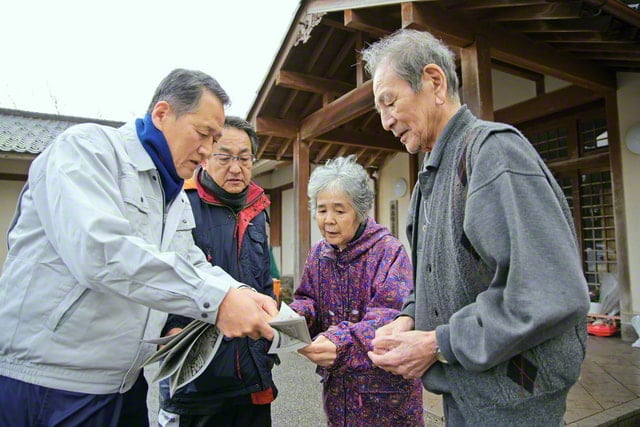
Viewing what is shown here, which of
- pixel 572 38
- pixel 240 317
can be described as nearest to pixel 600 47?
pixel 572 38

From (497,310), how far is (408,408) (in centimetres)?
114

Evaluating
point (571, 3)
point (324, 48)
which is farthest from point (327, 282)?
point (324, 48)

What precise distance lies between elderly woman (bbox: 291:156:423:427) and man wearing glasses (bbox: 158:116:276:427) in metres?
0.31

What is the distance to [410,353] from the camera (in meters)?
1.25

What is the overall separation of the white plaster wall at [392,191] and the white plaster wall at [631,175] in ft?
12.2

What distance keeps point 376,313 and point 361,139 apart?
20.1ft

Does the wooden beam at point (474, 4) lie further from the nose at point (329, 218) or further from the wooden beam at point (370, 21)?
the nose at point (329, 218)

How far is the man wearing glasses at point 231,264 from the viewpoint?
1.89 metres

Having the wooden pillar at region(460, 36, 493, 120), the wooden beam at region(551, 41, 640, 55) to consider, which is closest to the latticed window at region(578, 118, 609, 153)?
the wooden beam at region(551, 41, 640, 55)

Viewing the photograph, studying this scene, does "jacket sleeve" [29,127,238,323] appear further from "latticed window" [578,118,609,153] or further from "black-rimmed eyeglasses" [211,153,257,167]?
"latticed window" [578,118,609,153]

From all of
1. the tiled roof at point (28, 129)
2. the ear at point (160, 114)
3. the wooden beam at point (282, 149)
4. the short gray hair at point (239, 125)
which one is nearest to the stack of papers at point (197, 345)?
the ear at point (160, 114)

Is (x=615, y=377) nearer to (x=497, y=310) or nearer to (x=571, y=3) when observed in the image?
(x=571, y=3)

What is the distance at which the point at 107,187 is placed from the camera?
4.45ft

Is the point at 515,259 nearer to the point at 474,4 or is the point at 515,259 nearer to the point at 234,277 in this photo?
the point at 234,277
